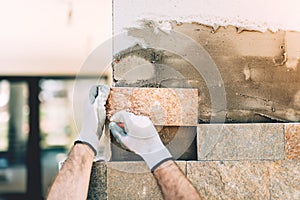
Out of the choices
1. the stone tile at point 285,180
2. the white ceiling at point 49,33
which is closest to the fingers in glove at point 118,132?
the stone tile at point 285,180

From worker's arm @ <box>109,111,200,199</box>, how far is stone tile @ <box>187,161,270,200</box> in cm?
8

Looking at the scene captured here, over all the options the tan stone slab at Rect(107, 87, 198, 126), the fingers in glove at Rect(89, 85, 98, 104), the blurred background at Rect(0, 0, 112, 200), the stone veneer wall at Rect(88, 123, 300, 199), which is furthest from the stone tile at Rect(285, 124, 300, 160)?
the blurred background at Rect(0, 0, 112, 200)

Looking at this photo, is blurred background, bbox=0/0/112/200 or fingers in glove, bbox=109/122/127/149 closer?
fingers in glove, bbox=109/122/127/149

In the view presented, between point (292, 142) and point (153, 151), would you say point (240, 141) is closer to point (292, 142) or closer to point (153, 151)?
point (292, 142)

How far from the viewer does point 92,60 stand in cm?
188

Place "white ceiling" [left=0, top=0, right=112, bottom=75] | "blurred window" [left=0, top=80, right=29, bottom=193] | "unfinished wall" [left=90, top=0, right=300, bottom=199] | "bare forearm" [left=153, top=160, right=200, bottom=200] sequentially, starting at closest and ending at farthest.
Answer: "bare forearm" [left=153, top=160, right=200, bottom=200] < "unfinished wall" [left=90, top=0, right=300, bottom=199] < "white ceiling" [left=0, top=0, right=112, bottom=75] < "blurred window" [left=0, top=80, right=29, bottom=193]

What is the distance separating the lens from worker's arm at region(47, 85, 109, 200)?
4.89 ft

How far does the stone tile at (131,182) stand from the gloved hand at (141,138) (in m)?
0.06

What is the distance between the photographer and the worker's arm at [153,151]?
147cm

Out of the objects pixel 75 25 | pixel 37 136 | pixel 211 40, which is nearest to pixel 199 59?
pixel 211 40

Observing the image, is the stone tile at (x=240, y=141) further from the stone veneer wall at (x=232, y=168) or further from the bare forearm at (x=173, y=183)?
the bare forearm at (x=173, y=183)

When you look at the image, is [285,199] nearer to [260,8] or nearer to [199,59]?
[199,59]

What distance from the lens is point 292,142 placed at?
1.62 metres

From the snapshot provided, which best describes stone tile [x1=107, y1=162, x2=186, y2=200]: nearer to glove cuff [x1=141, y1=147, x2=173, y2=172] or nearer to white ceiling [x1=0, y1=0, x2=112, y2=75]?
glove cuff [x1=141, y1=147, x2=173, y2=172]
